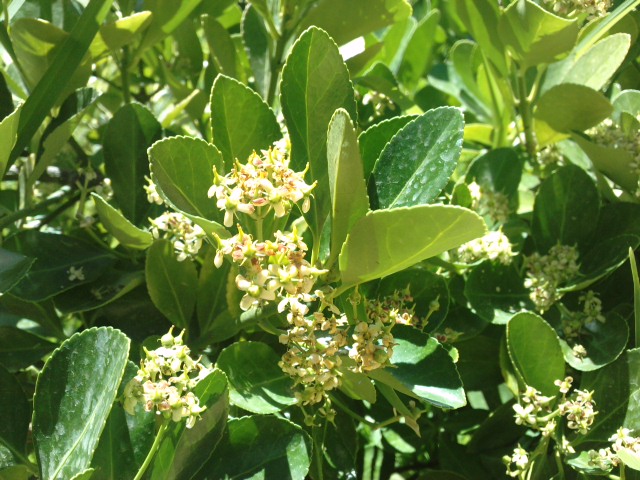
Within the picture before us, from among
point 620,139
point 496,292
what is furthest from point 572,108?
point 496,292

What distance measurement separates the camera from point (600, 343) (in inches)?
59.2

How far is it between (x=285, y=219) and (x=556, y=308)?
69 centimetres

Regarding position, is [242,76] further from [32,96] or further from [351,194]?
[351,194]

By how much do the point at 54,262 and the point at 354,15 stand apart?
72 cm

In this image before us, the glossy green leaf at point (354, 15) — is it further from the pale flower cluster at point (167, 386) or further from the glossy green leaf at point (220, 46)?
the pale flower cluster at point (167, 386)

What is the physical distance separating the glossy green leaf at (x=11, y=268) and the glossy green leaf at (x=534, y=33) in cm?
95

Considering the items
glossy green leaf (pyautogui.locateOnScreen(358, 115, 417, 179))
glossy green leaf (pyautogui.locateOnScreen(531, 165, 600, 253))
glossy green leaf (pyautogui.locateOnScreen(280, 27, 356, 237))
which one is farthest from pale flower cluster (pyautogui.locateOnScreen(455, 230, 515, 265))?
glossy green leaf (pyautogui.locateOnScreen(280, 27, 356, 237))

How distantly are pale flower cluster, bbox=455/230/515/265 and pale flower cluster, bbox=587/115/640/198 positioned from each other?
0.27m

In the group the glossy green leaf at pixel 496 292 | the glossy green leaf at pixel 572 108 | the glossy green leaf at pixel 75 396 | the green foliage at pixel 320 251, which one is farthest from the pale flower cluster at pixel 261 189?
the glossy green leaf at pixel 572 108

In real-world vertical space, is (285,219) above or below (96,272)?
above

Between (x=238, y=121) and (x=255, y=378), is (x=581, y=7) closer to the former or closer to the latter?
(x=238, y=121)

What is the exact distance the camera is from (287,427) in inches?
Result: 49.1

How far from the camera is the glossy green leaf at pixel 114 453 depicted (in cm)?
122

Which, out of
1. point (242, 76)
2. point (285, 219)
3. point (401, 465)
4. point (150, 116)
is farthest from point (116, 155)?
point (401, 465)
